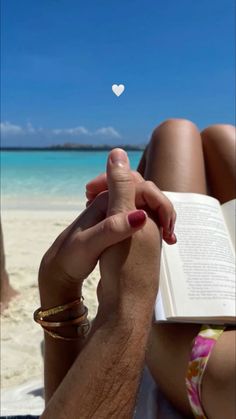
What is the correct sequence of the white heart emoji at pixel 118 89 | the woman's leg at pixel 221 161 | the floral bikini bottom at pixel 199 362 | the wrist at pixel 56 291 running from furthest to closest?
1. the woman's leg at pixel 221 161
2. the floral bikini bottom at pixel 199 362
3. the wrist at pixel 56 291
4. the white heart emoji at pixel 118 89

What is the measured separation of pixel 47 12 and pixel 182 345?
0.68 metres

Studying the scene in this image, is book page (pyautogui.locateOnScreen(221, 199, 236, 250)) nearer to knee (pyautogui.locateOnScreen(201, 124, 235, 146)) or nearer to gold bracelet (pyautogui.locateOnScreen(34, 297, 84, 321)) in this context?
knee (pyautogui.locateOnScreen(201, 124, 235, 146))

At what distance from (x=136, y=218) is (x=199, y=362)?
466mm

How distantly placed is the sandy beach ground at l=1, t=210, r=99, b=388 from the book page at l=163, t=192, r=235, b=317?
0.86 meters

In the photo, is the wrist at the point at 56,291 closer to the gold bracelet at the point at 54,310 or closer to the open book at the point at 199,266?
the gold bracelet at the point at 54,310

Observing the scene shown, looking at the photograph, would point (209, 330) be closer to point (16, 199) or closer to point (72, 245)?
point (72, 245)

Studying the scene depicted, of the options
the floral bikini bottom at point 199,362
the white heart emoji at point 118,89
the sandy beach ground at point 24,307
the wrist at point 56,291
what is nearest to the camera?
the white heart emoji at point 118,89

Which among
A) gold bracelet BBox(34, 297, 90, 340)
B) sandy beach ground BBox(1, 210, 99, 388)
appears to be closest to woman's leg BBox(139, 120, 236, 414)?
gold bracelet BBox(34, 297, 90, 340)

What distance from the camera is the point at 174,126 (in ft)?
4.61

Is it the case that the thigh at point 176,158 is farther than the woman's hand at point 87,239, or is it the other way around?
the thigh at point 176,158

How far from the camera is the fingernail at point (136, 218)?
1.83 ft

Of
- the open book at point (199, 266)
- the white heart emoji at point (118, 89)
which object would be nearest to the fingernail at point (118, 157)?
the white heart emoji at point (118, 89)

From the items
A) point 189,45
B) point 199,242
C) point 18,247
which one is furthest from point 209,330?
point 18,247

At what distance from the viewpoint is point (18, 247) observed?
12.2 ft
